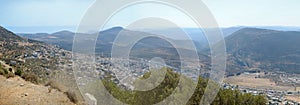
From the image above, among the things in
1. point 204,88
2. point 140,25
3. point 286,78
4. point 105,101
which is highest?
point 140,25

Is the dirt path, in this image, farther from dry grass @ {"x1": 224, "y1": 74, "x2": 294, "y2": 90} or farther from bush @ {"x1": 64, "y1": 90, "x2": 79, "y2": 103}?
dry grass @ {"x1": 224, "y1": 74, "x2": 294, "y2": 90}

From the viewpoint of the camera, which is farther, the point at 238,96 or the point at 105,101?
the point at 105,101

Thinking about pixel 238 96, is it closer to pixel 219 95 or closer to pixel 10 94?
pixel 219 95

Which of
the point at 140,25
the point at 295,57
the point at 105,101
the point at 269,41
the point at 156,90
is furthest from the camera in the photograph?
the point at 269,41

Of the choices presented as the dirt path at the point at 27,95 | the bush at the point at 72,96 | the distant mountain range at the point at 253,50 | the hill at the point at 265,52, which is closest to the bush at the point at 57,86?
the dirt path at the point at 27,95

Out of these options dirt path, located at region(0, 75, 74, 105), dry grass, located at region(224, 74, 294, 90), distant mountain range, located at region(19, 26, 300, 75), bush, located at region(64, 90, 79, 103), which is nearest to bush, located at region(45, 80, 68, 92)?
dirt path, located at region(0, 75, 74, 105)

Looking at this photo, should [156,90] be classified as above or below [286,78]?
above

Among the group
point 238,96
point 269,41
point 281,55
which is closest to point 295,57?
point 281,55
